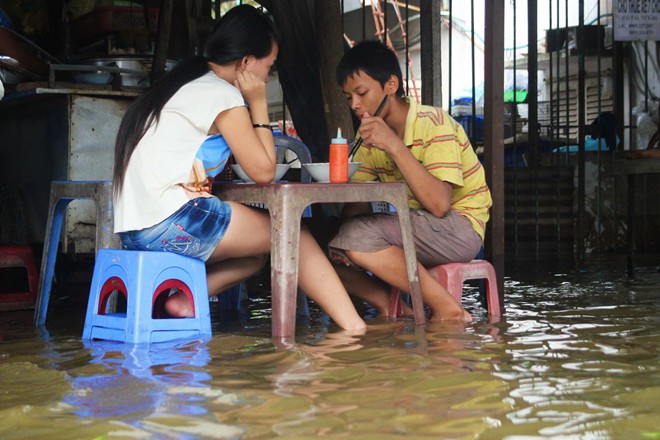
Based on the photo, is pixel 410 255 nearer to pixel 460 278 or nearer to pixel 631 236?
pixel 460 278

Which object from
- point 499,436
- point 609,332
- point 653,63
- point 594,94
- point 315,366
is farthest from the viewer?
point 594,94

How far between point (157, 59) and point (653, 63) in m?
7.51

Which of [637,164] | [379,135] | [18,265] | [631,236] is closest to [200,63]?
[379,135]

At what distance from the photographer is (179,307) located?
147 inches

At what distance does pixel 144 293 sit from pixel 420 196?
1.31 meters

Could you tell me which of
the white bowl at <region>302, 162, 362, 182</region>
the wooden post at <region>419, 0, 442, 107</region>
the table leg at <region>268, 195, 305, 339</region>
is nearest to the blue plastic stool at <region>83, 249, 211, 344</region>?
the table leg at <region>268, 195, 305, 339</region>

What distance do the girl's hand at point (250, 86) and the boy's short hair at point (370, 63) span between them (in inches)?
21.7

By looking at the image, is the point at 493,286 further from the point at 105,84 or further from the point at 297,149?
the point at 105,84

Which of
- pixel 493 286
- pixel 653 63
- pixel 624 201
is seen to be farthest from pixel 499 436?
pixel 653 63

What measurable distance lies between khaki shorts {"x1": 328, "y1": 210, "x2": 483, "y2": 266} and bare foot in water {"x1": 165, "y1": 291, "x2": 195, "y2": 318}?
2.63 feet

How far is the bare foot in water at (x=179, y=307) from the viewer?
3721mm

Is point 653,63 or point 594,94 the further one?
point 594,94

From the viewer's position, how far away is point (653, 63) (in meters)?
11.2

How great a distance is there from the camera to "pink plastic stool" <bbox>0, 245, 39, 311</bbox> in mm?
5031
